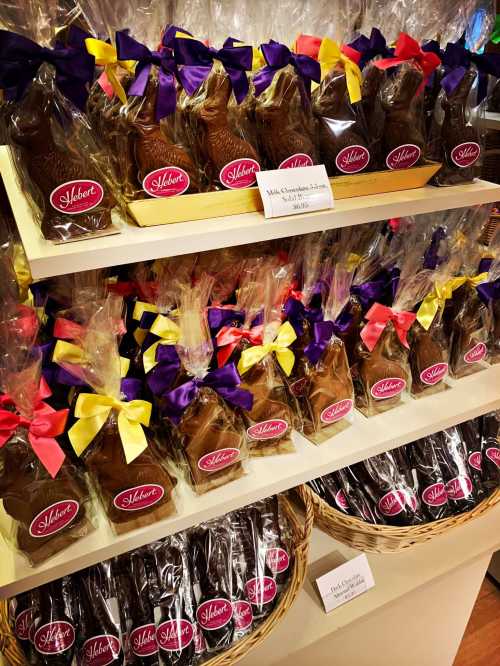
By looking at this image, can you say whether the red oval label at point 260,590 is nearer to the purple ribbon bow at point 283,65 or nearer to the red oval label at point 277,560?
the red oval label at point 277,560

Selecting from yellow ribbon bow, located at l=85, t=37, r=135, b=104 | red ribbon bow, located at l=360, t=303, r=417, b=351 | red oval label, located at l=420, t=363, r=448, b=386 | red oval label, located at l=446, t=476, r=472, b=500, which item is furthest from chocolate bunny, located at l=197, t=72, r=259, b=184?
red oval label, located at l=446, t=476, r=472, b=500

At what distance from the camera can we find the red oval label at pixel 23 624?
3.38ft

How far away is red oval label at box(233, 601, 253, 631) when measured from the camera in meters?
1.13

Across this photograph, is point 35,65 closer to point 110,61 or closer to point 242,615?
point 110,61

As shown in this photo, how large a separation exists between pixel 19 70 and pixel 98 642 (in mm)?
1052

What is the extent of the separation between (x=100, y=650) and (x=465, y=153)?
1.30 metres

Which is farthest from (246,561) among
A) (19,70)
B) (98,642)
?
(19,70)

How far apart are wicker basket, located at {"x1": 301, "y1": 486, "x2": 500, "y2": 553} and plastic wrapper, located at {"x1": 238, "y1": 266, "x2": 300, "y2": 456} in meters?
0.30

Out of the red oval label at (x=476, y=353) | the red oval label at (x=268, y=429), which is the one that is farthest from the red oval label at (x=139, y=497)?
the red oval label at (x=476, y=353)

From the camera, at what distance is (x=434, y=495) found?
1.37 m

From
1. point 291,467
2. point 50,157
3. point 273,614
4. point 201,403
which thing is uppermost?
point 50,157

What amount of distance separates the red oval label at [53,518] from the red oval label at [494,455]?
3.83 ft

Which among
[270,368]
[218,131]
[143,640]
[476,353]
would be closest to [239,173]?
[218,131]

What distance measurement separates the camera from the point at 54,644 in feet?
3.31
